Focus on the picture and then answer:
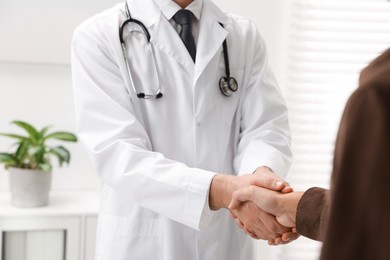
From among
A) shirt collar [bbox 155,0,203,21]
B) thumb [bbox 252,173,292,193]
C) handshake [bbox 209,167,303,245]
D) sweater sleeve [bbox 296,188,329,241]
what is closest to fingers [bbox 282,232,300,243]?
handshake [bbox 209,167,303,245]

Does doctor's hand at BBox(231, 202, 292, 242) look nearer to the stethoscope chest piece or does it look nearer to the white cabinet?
the stethoscope chest piece

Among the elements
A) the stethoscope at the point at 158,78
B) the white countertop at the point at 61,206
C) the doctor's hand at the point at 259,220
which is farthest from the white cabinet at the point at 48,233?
the doctor's hand at the point at 259,220

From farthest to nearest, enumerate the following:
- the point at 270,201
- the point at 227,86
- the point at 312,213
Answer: the point at 227,86 < the point at 270,201 < the point at 312,213

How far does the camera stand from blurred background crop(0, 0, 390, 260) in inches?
89.8

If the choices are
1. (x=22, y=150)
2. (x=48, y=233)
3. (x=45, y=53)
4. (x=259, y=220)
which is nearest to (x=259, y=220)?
(x=259, y=220)

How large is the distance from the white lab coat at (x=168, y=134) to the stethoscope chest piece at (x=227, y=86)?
0.02 metres

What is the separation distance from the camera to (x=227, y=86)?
1492mm

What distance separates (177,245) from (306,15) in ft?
4.33

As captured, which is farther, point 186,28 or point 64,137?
point 64,137

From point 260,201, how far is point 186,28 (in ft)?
1.88

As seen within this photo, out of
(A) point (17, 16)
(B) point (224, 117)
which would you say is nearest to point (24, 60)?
(A) point (17, 16)

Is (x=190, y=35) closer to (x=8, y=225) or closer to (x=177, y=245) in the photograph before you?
(x=177, y=245)

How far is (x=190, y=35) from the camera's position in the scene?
1.54m

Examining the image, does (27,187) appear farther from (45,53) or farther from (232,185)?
(232,185)
